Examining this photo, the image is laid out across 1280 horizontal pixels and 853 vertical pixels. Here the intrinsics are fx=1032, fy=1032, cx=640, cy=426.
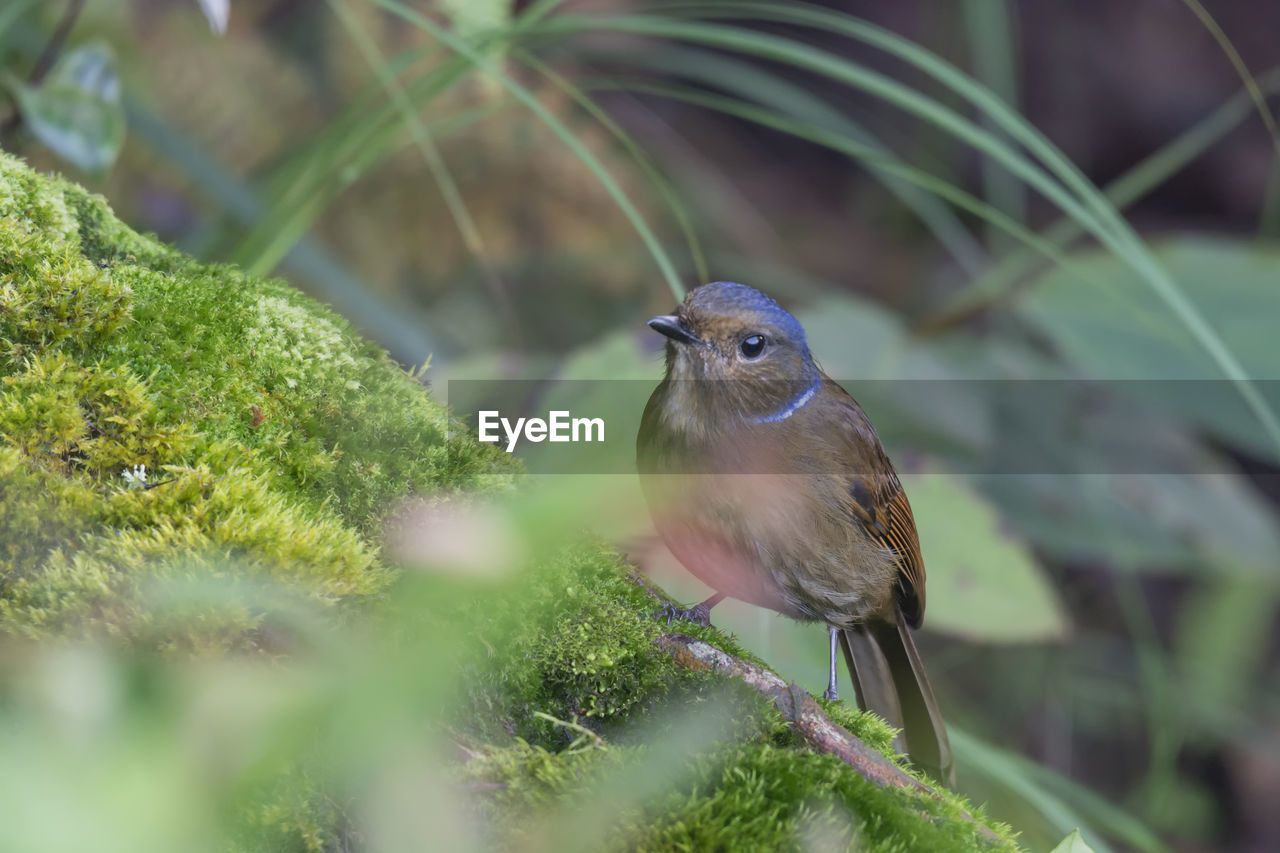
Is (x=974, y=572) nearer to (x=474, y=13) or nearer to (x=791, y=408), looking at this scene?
(x=791, y=408)

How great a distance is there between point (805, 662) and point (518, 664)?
47.6 inches

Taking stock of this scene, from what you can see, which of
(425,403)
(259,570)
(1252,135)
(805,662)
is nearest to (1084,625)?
(1252,135)

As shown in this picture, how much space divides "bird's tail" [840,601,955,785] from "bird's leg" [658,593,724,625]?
0.41 m

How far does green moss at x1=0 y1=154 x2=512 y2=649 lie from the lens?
113 cm

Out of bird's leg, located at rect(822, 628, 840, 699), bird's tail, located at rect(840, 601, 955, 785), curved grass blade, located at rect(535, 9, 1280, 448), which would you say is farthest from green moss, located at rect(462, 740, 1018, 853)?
curved grass blade, located at rect(535, 9, 1280, 448)

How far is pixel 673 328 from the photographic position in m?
1.98

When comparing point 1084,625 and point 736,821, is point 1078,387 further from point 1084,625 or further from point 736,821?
point 736,821

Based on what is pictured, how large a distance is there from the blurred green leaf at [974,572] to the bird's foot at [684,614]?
1.09m

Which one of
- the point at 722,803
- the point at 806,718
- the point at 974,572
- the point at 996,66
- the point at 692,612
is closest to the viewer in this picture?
the point at 722,803

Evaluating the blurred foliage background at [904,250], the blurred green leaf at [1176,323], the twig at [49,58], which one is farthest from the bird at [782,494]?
the twig at [49,58]

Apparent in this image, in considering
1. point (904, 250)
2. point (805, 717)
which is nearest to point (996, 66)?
point (904, 250)

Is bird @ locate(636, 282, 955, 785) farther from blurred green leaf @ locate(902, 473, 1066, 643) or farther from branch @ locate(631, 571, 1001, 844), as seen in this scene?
blurred green leaf @ locate(902, 473, 1066, 643)

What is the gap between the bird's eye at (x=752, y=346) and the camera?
79.7 inches

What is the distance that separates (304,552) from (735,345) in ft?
3.38
